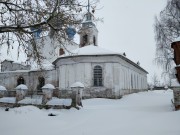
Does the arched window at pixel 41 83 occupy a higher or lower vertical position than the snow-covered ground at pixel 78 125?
higher

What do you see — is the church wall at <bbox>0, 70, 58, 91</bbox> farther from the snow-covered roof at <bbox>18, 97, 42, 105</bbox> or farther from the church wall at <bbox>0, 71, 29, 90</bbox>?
the snow-covered roof at <bbox>18, 97, 42, 105</bbox>

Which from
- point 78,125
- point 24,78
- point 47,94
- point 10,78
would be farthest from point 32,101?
point 10,78

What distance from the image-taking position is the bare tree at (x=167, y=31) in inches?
789

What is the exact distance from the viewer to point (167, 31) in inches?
836

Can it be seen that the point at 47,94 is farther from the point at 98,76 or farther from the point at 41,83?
the point at 41,83

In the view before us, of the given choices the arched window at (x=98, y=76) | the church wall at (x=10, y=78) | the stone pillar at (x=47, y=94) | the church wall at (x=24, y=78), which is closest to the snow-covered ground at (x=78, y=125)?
the stone pillar at (x=47, y=94)

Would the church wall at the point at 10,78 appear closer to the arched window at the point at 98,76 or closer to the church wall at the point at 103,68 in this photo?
the church wall at the point at 103,68

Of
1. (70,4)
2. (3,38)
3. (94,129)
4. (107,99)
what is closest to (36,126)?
(94,129)

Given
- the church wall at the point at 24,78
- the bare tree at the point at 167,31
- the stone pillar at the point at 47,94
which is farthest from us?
the church wall at the point at 24,78

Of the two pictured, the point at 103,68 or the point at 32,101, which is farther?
the point at 103,68

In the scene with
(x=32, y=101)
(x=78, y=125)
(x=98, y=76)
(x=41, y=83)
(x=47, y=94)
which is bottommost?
(x=78, y=125)

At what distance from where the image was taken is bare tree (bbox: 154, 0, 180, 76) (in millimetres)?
20031

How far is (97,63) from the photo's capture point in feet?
79.3

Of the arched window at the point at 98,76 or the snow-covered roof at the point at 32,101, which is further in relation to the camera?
the arched window at the point at 98,76
